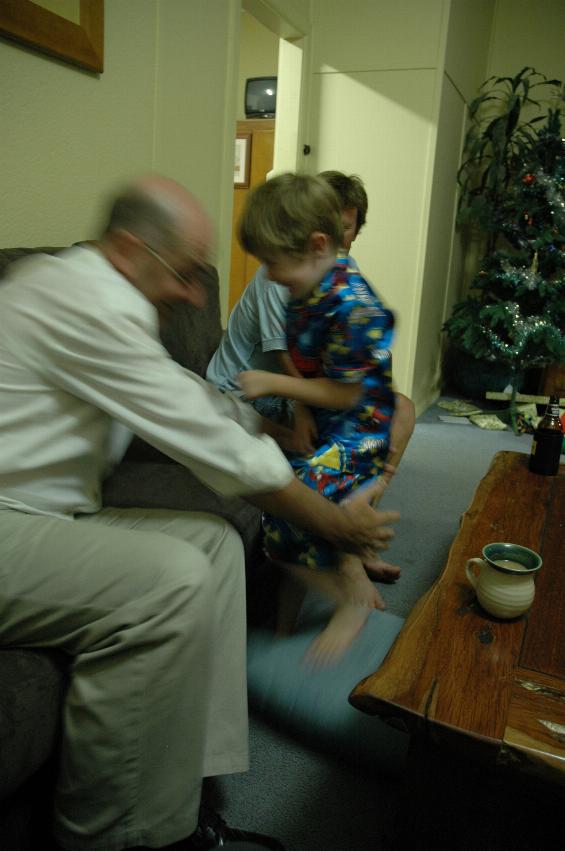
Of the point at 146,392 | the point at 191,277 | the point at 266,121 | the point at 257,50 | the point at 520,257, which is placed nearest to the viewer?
the point at 146,392

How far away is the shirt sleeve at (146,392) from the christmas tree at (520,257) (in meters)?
3.37

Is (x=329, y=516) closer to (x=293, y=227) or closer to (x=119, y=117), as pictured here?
(x=293, y=227)

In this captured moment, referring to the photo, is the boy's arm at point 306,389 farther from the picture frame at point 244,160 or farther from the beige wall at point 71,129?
the picture frame at point 244,160

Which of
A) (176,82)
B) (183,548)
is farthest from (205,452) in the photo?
(176,82)

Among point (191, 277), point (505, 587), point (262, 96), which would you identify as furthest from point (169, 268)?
point (262, 96)

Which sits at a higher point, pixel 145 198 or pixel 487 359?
pixel 145 198

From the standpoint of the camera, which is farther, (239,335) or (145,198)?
(239,335)

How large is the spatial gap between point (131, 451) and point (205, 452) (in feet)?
2.44

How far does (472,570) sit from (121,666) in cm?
69

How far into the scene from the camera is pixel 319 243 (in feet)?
4.61

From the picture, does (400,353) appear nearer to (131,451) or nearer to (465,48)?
(465,48)

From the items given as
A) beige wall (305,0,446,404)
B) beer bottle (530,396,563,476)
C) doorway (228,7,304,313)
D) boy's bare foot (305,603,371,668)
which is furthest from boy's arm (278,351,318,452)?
beige wall (305,0,446,404)

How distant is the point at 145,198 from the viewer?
1.03 m

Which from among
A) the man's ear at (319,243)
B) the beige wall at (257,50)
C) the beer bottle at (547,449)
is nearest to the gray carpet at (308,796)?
the beer bottle at (547,449)
